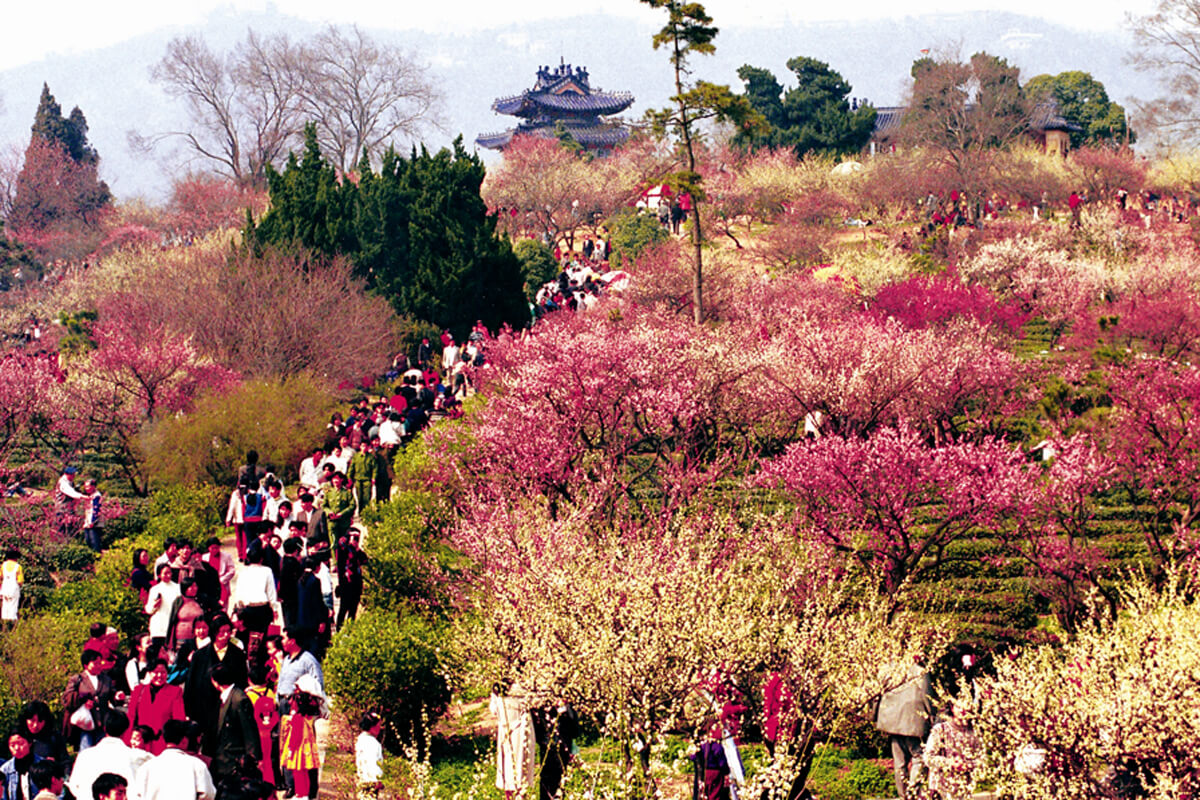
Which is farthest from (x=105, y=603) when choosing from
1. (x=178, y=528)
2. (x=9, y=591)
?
(x=178, y=528)

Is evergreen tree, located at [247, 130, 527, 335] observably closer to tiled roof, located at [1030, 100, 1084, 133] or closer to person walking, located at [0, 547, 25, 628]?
person walking, located at [0, 547, 25, 628]

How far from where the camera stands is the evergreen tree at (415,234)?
3756 cm

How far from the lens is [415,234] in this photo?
38594 millimetres

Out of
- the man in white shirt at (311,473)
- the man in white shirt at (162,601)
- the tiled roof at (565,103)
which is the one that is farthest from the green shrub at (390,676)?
the tiled roof at (565,103)

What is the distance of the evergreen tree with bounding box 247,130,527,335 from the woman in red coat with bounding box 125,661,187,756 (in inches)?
1007

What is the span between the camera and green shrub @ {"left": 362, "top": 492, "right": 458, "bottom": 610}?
58.0ft

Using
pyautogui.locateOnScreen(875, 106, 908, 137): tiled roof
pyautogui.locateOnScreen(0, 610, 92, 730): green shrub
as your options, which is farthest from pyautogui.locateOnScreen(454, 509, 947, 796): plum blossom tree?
pyautogui.locateOnScreen(875, 106, 908, 137): tiled roof

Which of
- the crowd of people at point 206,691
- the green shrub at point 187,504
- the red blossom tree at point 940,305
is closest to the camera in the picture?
the crowd of people at point 206,691

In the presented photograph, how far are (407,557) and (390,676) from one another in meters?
4.28

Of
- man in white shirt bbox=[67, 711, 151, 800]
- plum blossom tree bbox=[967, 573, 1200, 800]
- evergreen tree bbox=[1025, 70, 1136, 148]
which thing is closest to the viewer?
plum blossom tree bbox=[967, 573, 1200, 800]

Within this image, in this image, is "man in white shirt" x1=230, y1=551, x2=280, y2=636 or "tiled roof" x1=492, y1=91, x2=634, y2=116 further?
"tiled roof" x1=492, y1=91, x2=634, y2=116

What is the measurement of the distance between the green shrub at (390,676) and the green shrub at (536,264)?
31666 millimetres

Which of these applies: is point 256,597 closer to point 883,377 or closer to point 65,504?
point 65,504

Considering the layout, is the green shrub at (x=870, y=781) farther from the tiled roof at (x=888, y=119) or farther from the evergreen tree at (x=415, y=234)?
the tiled roof at (x=888, y=119)
